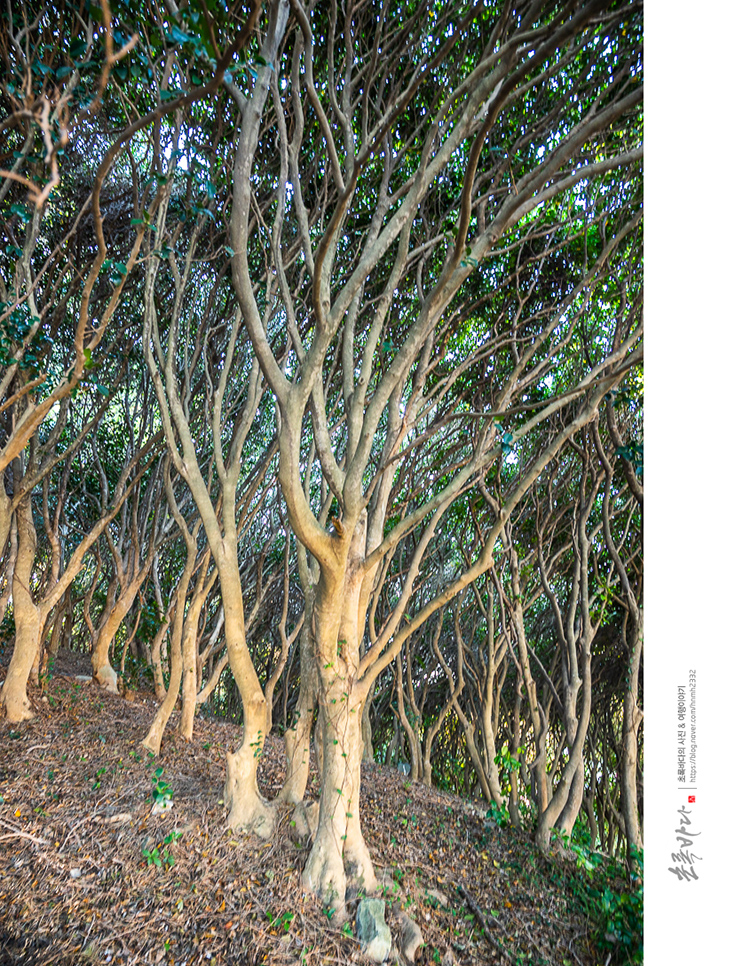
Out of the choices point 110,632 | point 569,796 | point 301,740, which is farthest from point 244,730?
point 110,632

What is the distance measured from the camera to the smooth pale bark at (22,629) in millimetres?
4805

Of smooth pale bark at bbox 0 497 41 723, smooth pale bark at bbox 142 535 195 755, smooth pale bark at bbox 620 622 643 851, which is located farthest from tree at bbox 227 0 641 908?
smooth pale bark at bbox 0 497 41 723

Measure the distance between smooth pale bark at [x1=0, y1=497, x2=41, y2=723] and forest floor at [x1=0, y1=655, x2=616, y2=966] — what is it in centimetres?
24

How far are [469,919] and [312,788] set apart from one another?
166cm

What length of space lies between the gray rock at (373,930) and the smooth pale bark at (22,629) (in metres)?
3.53

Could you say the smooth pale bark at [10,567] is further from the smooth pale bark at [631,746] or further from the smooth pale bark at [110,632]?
the smooth pale bark at [631,746]

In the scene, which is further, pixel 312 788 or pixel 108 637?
pixel 108 637

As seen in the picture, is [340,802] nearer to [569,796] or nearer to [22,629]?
[569,796]

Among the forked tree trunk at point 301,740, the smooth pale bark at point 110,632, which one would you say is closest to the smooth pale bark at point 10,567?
the smooth pale bark at point 110,632

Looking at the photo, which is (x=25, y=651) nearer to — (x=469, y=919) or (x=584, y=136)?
(x=469, y=919)

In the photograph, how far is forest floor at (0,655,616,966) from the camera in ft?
8.77

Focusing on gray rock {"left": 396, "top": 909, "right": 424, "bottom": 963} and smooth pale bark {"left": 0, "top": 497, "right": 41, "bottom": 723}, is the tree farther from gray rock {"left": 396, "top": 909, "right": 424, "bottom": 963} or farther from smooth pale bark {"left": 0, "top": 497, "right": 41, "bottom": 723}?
smooth pale bark {"left": 0, "top": 497, "right": 41, "bottom": 723}
